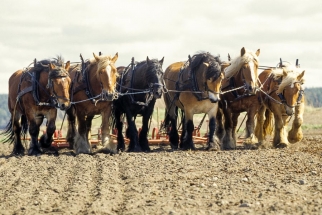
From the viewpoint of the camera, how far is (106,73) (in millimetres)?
11812

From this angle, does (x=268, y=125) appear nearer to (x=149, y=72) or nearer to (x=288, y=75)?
(x=288, y=75)

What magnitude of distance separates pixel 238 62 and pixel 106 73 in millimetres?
2804

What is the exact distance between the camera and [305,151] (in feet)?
40.3

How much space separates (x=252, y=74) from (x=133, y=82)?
2.29 m

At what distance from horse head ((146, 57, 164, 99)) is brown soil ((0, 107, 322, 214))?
1.22 metres

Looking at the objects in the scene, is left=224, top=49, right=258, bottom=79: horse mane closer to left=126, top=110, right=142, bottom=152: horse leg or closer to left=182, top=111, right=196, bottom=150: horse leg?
left=182, top=111, right=196, bottom=150: horse leg

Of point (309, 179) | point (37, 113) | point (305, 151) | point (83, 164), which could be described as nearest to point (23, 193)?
point (83, 164)

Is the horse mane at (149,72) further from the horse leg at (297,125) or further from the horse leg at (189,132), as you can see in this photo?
the horse leg at (297,125)

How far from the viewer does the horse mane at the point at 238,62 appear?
42.7 ft

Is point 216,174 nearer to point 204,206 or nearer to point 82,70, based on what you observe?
point 204,206

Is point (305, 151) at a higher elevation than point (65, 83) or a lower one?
lower

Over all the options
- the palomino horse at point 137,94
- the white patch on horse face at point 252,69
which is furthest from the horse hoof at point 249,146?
the palomino horse at point 137,94

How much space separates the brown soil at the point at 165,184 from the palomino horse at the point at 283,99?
62.6 inches

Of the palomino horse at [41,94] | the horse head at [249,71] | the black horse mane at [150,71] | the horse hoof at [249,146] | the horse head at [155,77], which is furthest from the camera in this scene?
the horse hoof at [249,146]
